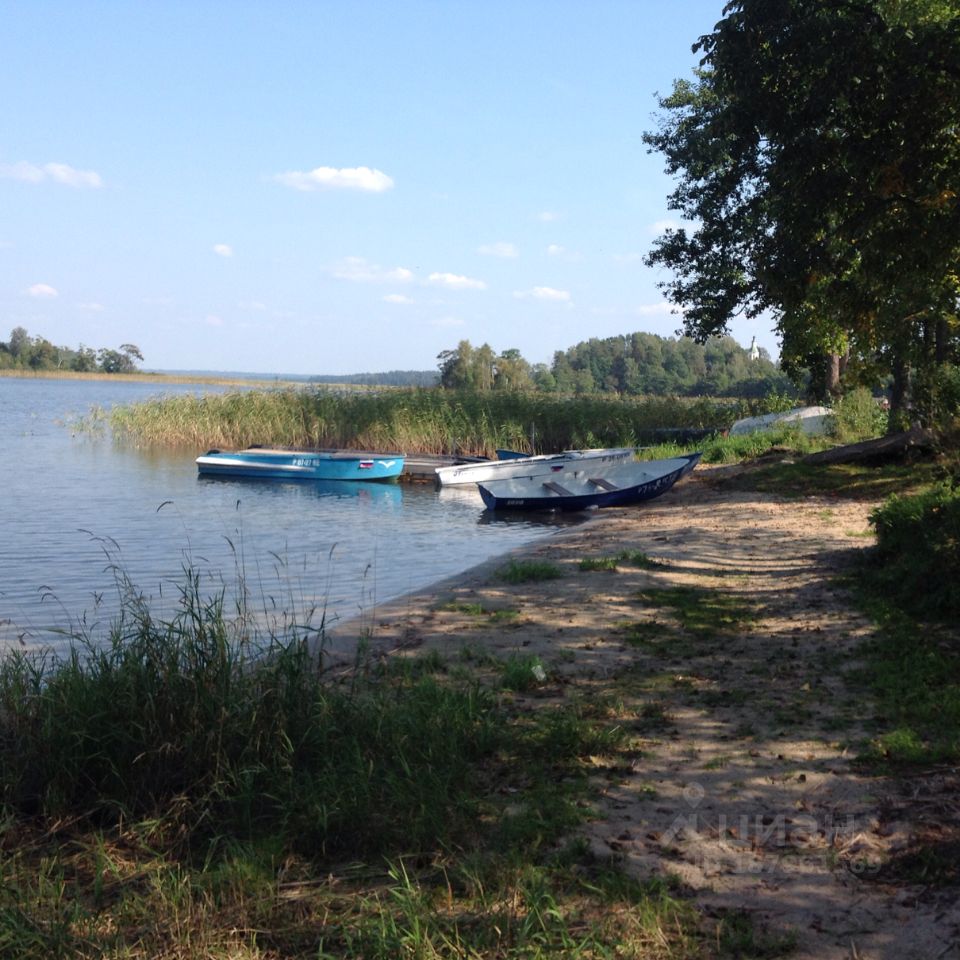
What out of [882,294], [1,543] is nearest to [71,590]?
[1,543]

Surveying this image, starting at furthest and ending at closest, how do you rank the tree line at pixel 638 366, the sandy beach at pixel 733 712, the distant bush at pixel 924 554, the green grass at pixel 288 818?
the tree line at pixel 638 366, the distant bush at pixel 924 554, the sandy beach at pixel 733 712, the green grass at pixel 288 818

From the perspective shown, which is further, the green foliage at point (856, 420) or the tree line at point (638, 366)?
the tree line at point (638, 366)

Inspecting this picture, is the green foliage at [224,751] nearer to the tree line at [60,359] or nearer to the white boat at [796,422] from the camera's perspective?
the white boat at [796,422]

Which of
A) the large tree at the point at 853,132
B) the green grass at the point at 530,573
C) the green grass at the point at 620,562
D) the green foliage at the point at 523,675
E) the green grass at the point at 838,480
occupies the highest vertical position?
the large tree at the point at 853,132

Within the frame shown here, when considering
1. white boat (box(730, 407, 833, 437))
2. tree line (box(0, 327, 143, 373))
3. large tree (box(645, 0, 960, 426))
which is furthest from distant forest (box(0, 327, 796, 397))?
large tree (box(645, 0, 960, 426))

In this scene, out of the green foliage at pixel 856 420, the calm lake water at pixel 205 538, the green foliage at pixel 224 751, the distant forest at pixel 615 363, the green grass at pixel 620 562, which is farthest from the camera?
the distant forest at pixel 615 363

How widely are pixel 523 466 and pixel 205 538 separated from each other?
32.8ft

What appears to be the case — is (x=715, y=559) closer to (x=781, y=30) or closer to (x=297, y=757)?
(x=781, y=30)

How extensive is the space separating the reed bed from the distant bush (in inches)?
891

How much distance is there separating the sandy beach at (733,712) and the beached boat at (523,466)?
12.1 meters

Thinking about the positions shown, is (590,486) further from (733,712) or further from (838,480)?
(733,712)

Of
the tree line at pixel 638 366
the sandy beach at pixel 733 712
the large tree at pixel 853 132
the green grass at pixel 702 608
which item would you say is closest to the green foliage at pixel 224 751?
the sandy beach at pixel 733 712

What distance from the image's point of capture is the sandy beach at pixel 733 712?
411 centimetres

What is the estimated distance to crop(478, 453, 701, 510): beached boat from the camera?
22078mm
